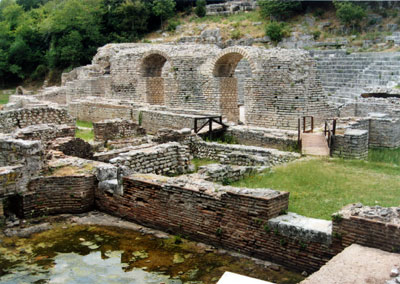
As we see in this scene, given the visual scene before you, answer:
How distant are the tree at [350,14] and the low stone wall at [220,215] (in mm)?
29654

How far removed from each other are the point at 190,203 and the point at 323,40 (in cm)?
2842

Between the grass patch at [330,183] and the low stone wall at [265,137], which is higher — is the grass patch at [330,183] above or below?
below

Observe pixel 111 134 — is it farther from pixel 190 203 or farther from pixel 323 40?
pixel 323 40

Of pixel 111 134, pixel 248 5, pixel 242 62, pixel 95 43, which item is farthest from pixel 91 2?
pixel 111 134

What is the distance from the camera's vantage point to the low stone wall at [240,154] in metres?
10.9

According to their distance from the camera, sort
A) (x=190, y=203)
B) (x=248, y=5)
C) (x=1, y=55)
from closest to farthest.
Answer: (x=190, y=203) < (x=1, y=55) < (x=248, y=5)

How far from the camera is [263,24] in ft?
126

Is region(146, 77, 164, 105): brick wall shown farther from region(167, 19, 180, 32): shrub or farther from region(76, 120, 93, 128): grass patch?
region(167, 19, 180, 32): shrub

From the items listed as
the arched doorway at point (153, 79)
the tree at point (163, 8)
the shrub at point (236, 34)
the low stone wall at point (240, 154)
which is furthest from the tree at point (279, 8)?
the low stone wall at point (240, 154)

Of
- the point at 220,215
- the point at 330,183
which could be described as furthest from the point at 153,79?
the point at 220,215

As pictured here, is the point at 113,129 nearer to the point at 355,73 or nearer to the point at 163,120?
the point at 163,120

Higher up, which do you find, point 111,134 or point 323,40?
point 323,40

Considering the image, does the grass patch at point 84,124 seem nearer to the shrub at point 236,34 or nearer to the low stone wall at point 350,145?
the low stone wall at point 350,145

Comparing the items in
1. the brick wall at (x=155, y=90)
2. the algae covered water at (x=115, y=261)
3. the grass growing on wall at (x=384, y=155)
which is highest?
the brick wall at (x=155, y=90)
